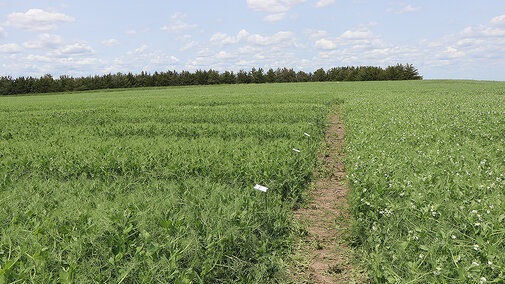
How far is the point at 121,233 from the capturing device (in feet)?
12.3

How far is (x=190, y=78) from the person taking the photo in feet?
286

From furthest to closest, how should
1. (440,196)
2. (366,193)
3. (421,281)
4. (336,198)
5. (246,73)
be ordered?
(246,73), (336,198), (366,193), (440,196), (421,281)

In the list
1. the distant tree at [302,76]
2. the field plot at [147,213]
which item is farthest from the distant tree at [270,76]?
the field plot at [147,213]

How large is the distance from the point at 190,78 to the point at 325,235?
3419 inches

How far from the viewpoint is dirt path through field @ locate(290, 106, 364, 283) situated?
4.23m

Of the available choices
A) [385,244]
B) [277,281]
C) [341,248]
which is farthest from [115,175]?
[385,244]

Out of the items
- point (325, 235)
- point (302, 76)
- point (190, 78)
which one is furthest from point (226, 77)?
point (325, 235)

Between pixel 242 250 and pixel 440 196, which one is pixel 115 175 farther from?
pixel 440 196

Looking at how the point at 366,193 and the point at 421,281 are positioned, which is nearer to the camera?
the point at 421,281

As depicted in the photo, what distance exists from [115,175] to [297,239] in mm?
4818

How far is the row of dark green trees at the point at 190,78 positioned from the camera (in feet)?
245

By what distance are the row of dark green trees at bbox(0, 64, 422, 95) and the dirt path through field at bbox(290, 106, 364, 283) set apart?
269 ft

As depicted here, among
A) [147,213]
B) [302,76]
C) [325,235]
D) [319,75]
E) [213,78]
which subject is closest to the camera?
[147,213]

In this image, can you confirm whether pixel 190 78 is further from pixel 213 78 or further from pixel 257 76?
pixel 257 76
